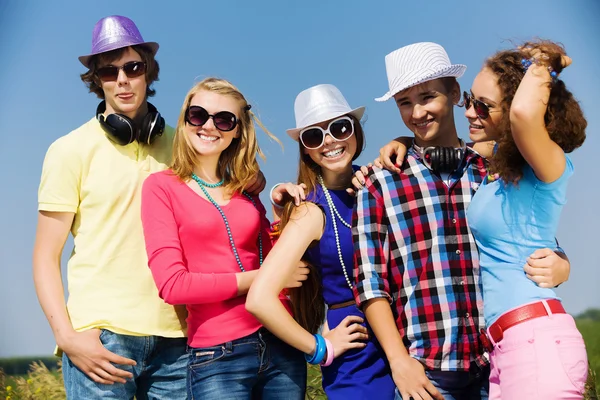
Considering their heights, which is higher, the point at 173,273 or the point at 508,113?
the point at 508,113

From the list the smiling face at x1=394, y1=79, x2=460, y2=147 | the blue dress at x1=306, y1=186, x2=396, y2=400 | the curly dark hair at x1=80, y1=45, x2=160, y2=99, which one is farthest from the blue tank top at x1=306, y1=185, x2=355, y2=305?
the curly dark hair at x1=80, y1=45, x2=160, y2=99

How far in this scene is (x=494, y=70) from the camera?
3.17 metres

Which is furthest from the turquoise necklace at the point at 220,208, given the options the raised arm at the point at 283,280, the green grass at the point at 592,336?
the green grass at the point at 592,336

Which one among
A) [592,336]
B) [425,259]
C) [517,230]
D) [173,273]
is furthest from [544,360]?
[592,336]

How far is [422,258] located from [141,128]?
1712 millimetres

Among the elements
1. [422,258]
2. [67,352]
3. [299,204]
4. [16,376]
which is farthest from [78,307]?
[16,376]

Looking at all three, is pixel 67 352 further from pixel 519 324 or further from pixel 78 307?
pixel 519 324

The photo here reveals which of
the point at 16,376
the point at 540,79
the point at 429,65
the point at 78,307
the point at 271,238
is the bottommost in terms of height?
the point at 16,376

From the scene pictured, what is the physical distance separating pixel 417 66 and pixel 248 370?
1.75m

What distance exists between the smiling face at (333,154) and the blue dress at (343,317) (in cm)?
15

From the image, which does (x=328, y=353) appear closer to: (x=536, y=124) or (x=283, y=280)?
(x=283, y=280)

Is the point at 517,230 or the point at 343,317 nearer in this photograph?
the point at 517,230

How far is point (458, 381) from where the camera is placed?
10.7 feet

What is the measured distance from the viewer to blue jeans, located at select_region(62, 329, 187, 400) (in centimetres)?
365
